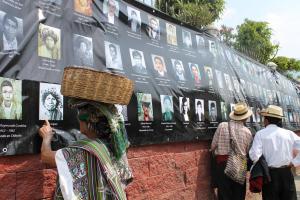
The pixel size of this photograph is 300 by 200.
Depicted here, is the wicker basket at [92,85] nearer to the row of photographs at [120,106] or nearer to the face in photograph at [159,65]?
the row of photographs at [120,106]

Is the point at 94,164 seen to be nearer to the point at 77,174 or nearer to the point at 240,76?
the point at 77,174

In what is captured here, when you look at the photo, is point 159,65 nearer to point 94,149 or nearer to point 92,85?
point 92,85

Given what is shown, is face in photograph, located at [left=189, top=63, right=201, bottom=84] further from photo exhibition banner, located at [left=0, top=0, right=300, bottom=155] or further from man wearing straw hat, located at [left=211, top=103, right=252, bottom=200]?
man wearing straw hat, located at [left=211, top=103, right=252, bottom=200]

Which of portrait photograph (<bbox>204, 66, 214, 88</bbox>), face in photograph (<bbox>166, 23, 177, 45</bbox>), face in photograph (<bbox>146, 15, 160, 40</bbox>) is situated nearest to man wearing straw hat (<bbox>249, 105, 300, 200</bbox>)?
portrait photograph (<bbox>204, 66, 214, 88</bbox>)

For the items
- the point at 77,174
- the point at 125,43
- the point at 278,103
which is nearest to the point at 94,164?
the point at 77,174

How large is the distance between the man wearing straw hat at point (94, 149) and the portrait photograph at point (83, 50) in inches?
43.2

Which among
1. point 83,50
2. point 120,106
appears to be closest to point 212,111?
point 120,106

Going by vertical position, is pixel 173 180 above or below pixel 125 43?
Answer: below

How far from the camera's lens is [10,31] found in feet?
9.58

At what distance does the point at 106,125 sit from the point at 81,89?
0.28m

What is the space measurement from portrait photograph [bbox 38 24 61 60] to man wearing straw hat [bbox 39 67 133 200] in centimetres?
83

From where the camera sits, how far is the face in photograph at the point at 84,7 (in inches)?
144

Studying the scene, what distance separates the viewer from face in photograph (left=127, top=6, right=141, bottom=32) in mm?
4450

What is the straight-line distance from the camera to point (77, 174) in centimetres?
221
